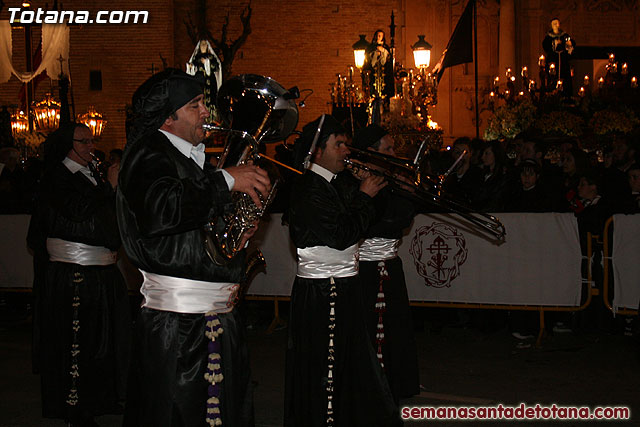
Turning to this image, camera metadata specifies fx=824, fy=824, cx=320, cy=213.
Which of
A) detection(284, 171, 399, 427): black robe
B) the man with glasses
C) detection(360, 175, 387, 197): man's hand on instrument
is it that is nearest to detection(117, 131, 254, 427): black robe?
detection(284, 171, 399, 427): black robe

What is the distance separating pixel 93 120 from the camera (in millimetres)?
22500

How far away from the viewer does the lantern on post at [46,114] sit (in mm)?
21359

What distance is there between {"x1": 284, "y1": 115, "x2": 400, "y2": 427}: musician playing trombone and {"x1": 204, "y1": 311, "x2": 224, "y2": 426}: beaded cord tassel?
1.42 meters

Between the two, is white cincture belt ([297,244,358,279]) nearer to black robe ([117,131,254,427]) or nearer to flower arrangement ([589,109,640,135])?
black robe ([117,131,254,427])

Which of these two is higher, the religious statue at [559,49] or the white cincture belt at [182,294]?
the religious statue at [559,49]

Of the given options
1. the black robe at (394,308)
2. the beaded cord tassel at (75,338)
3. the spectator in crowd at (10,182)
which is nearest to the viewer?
the beaded cord tassel at (75,338)

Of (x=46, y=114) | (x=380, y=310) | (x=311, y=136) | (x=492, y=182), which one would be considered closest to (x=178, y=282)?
(x=311, y=136)

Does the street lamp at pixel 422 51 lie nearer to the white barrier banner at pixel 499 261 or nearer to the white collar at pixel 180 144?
the white barrier banner at pixel 499 261

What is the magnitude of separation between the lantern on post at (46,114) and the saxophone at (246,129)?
58.9 ft

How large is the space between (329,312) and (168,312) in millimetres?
1611

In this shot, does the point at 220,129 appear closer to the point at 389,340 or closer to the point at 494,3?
the point at 389,340

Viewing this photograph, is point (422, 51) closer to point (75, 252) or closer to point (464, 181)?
point (464, 181)

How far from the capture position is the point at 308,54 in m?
24.1

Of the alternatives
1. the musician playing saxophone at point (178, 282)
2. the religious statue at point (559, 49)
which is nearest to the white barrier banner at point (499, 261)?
the musician playing saxophone at point (178, 282)
